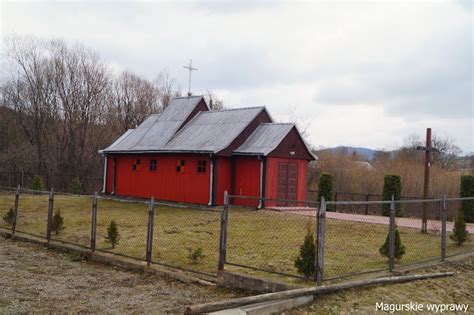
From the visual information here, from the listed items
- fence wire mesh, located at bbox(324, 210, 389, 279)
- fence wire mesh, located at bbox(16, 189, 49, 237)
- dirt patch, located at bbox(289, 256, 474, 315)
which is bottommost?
fence wire mesh, located at bbox(16, 189, 49, 237)

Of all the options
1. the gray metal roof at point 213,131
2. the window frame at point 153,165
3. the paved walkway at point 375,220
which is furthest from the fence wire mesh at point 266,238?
the window frame at point 153,165

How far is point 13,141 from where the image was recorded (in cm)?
3856

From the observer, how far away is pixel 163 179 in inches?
914

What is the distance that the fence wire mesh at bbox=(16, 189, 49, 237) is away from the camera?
46.5ft

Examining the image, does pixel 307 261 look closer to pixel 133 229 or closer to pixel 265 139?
pixel 133 229

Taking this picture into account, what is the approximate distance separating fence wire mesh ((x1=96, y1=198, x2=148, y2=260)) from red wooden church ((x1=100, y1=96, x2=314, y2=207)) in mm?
2078

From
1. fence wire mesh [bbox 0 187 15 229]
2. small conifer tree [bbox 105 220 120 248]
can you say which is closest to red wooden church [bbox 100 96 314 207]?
fence wire mesh [bbox 0 187 15 229]

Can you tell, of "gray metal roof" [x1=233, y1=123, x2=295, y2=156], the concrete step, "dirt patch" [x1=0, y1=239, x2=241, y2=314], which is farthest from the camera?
"gray metal roof" [x1=233, y1=123, x2=295, y2=156]

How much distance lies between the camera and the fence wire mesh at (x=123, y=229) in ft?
36.2

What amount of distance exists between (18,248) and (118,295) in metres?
5.38

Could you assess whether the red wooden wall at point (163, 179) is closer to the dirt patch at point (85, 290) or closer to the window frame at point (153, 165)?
the window frame at point (153, 165)

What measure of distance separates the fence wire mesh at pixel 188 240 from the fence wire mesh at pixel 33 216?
353 centimetres

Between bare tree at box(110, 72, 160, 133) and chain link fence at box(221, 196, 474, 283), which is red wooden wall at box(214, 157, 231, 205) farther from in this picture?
bare tree at box(110, 72, 160, 133)

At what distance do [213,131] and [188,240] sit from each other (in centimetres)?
1080
